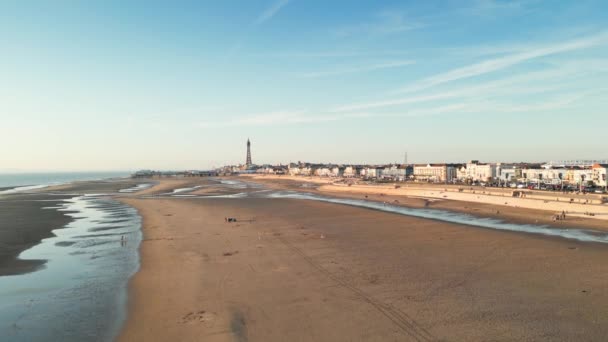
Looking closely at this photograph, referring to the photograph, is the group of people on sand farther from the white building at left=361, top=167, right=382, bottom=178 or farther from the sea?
the white building at left=361, top=167, right=382, bottom=178

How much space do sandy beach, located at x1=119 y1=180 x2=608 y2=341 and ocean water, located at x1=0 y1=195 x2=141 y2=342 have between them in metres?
0.62

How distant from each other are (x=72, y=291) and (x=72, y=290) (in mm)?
128

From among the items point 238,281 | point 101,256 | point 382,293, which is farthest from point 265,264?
point 101,256

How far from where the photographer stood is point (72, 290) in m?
12.5

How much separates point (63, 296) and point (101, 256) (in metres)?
5.51

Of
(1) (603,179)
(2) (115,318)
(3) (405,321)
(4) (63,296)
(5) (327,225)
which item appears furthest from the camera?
(1) (603,179)

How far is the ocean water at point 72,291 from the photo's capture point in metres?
9.32

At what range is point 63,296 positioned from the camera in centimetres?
1189

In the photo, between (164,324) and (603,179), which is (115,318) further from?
(603,179)

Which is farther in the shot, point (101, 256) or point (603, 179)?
point (603, 179)

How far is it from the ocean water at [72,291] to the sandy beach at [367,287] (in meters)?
0.62

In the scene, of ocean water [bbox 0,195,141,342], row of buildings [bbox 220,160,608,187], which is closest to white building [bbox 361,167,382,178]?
row of buildings [bbox 220,160,608,187]

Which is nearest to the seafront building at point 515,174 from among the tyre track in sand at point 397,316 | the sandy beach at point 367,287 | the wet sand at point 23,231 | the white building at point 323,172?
the white building at point 323,172

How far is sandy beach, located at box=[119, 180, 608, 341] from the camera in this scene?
9039 mm
